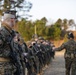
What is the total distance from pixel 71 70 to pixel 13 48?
617 cm

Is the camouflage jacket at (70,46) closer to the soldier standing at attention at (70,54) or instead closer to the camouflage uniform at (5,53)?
the soldier standing at attention at (70,54)

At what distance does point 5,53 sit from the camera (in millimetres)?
7891

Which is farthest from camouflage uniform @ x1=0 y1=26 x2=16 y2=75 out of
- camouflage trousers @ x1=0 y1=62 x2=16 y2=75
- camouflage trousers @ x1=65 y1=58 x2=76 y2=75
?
camouflage trousers @ x1=65 y1=58 x2=76 y2=75

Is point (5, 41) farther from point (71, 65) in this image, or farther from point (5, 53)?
point (71, 65)

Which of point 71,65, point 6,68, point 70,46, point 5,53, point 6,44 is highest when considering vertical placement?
point 6,44

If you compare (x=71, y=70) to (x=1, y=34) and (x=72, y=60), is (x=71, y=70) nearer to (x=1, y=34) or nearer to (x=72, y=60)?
(x=72, y=60)

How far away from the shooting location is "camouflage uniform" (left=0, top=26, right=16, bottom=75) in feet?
25.6

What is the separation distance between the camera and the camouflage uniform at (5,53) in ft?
25.6

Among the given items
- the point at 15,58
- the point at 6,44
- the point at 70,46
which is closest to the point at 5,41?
the point at 6,44

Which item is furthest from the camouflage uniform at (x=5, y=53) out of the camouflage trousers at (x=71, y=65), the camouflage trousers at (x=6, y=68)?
the camouflage trousers at (x=71, y=65)

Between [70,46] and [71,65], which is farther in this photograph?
[71,65]

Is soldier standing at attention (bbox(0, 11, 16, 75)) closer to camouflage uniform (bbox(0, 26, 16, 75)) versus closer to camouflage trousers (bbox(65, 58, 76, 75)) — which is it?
camouflage uniform (bbox(0, 26, 16, 75))

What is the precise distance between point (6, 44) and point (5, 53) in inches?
7.2

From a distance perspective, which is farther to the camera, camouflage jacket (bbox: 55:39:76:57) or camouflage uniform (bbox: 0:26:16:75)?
camouflage jacket (bbox: 55:39:76:57)
